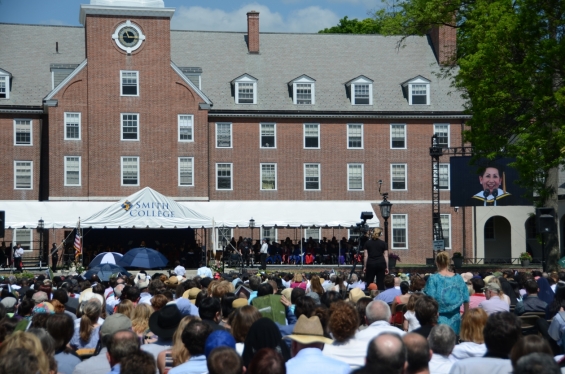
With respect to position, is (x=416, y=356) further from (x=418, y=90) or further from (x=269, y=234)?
(x=418, y=90)

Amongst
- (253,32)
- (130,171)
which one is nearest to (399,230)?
(253,32)

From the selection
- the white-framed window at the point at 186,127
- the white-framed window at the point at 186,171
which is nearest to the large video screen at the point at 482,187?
the white-framed window at the point at 186,171

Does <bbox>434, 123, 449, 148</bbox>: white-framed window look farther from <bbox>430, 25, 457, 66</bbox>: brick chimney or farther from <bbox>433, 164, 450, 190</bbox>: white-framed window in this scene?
<bbox>430, 25, 457, 66</bbox>: brick chimney

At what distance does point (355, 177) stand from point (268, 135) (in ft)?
18.8

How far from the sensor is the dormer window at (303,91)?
53.4 meters

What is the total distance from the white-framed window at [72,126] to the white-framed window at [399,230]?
1878cm

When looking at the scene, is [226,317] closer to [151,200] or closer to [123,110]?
[151,200]

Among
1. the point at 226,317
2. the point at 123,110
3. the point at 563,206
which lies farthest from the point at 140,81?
the point at 226,317

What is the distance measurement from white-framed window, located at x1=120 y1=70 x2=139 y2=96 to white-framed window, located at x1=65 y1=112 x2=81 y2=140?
2799 mm

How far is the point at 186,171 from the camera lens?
166 feet

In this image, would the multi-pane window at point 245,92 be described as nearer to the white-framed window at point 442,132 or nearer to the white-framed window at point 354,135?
the white-framed window at point 354,135

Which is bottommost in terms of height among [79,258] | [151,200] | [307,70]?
[79,258]

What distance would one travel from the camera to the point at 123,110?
49562 millimetres

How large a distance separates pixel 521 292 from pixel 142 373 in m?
12.1
